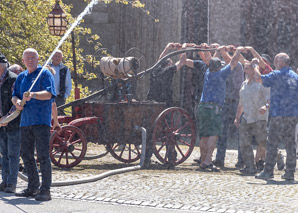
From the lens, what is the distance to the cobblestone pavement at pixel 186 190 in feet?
24.0

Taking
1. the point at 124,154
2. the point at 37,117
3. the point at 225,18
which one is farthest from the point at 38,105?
the point at 225,18

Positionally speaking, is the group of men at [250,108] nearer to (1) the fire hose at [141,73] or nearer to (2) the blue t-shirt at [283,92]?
(2) the blue t-shirt at [283,92]

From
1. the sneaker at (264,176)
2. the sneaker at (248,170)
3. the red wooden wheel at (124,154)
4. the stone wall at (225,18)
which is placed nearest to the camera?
the sneaker at (264,176)

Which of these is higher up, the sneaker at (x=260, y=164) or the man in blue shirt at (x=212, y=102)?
the man in blue shirt at (x=212, y=102)

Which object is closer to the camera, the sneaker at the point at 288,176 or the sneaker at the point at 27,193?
the sneaker at the point at 27,193

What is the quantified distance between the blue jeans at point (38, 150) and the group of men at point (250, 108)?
10.3 ft

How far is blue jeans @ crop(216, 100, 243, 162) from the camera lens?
1076 centimetres

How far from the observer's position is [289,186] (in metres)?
8.80

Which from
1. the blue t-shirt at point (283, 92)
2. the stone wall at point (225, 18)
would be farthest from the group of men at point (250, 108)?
the stone wall at point (225, 18)

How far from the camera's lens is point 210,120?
10438mm

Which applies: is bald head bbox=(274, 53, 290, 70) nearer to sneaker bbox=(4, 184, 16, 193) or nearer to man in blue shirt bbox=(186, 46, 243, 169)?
man in blue shirt bbox=(186, 46, 243, 169)

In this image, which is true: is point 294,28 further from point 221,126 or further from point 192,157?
point 221,126

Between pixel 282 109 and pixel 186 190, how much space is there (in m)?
1.96

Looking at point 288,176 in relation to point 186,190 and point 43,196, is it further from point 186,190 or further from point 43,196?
point 43,196
